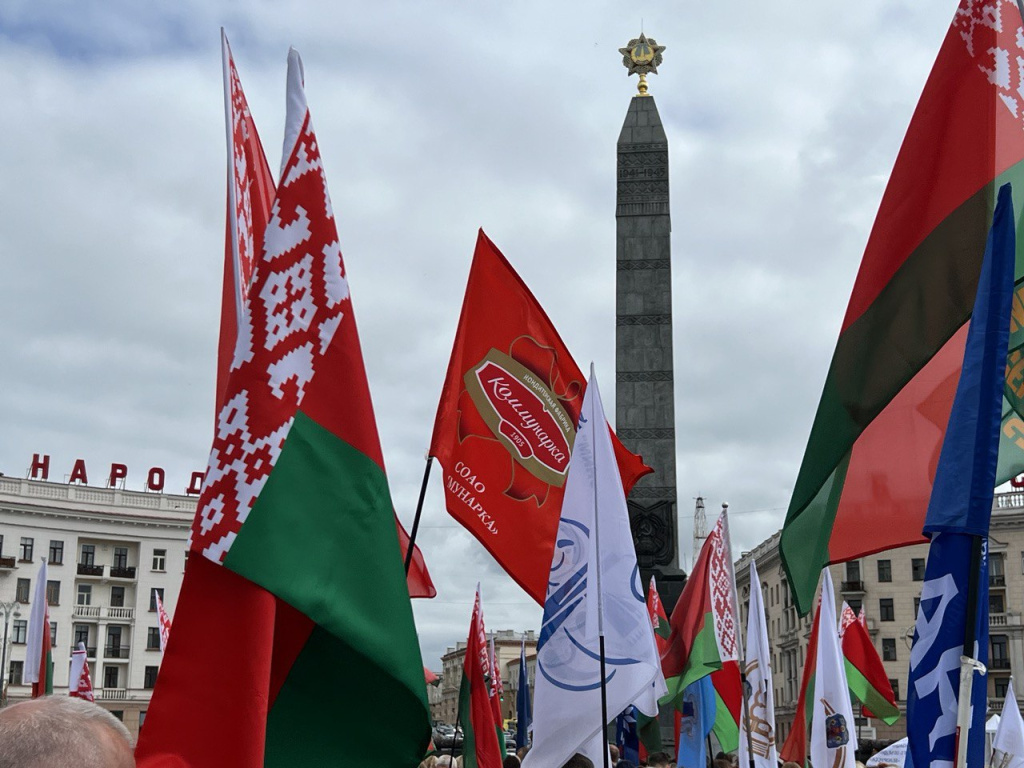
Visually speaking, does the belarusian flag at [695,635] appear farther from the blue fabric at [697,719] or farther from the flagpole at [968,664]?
the flagpole at [968,664]

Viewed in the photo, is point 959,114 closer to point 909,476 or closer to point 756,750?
point 909,476

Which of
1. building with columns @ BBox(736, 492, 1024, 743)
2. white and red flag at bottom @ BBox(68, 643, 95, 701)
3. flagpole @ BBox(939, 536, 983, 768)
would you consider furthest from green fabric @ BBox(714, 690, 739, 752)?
building with columns @ BBox(736, 492, 1024, 743)

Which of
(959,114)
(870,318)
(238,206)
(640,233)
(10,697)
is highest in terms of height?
(640,233)

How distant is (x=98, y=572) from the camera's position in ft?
204

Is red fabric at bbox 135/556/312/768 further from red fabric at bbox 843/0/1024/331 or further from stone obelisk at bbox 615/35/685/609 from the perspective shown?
stone obelisk at bbox 615/35/685/609

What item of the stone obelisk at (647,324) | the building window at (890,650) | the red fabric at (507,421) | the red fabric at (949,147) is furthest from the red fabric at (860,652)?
the building window at (890,650)

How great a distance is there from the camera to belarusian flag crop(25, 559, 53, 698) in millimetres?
13506

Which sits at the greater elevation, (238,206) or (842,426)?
(238,206)

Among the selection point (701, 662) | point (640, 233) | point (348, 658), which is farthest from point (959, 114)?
point (640, 233)

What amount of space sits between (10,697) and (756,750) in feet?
164

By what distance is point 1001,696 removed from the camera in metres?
59.0

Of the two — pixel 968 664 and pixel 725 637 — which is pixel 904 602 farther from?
pixel 968 664

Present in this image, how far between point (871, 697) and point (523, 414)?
8204 millimetres

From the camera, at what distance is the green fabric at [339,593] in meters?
4.00
